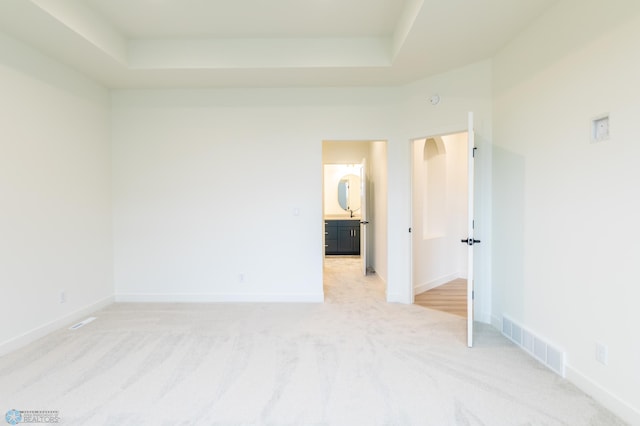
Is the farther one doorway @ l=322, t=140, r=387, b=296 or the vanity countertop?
the vanity countertop

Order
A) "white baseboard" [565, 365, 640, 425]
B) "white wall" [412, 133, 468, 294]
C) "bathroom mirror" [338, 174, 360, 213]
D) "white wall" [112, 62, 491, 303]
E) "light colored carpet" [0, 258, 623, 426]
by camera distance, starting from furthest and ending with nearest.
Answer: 1. "bathroom mirror" [338, 174, 360, 213]
2. "white wall" [412, 133, 468, 294]
3. "white wall" [112, 62, 491, 303]
4. "light colored carpet" [0, 258, 623, 426]
5. "white baseboard" [565, 365, 640, 425]

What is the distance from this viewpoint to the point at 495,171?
3.14 meters

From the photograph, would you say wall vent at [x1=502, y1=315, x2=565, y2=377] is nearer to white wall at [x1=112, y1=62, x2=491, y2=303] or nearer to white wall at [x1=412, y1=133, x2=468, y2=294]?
white wall at [x1=112, y1=62, x2=491, y2=303]

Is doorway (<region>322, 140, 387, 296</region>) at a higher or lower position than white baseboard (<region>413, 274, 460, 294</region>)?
higher

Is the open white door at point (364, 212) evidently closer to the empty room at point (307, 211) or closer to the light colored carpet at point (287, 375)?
the empty room at point (307, 211)

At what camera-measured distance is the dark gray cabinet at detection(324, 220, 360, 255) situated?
7.20m

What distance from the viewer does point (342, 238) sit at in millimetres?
7215

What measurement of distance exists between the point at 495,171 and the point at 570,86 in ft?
3.48

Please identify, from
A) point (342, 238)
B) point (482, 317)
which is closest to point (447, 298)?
point (482, 317)

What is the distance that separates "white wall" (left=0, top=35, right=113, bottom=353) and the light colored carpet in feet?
1.31

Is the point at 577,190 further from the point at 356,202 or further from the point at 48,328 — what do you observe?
the point at 356,202

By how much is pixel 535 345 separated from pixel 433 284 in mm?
2180

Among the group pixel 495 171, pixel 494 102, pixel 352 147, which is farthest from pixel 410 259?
pixel 352 147

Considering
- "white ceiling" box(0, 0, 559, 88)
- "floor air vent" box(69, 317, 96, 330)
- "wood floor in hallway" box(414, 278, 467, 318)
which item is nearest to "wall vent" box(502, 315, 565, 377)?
"wood floor in hallway" box(414, 278, 467, 318)
